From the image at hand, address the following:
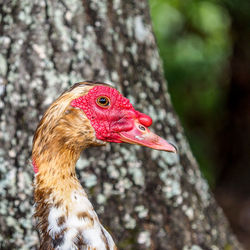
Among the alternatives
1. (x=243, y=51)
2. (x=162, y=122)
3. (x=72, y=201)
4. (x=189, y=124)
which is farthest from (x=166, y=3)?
(x=72, y=201)

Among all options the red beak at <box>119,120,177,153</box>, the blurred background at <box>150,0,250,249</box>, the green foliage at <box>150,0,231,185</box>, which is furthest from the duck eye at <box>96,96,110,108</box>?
the green foliage at <box>150,0,231,185</box>

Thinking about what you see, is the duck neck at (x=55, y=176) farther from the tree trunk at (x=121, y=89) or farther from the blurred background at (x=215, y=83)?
the blurred background at (x=215, y=83)

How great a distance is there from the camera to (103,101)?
2100mm

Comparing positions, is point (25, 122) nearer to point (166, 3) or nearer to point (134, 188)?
point (134, 188)

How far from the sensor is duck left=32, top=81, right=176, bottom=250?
6.84 feet

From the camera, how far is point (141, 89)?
304 centimetres

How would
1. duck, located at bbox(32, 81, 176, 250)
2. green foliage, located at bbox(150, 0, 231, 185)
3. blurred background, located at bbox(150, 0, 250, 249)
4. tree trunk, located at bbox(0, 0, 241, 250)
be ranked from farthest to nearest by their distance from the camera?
green foliage, located at bbox(150, 0, 231, 185) → blurred background, located at bbox(150, 0, 250, 249) → tree trunk, located at bbox(0, 0, 241, 250) → duck, located at bbox(32, 81, 176, 250)

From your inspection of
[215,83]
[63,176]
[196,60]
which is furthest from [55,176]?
[215,83]

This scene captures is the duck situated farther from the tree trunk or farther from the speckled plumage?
the tree trunk

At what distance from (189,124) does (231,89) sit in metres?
1.31

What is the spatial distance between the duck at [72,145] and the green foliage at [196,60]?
4254mm

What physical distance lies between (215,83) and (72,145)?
17.6 feet

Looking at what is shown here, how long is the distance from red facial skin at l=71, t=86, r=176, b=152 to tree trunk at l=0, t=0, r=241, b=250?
0.76 m

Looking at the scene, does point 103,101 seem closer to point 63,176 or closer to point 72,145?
point 72,145
